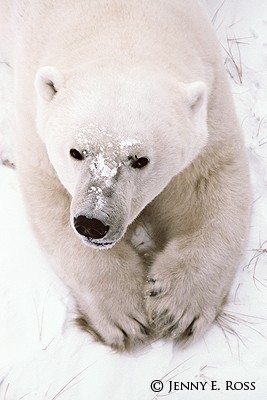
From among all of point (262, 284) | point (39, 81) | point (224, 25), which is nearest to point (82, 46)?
point (39, 81)

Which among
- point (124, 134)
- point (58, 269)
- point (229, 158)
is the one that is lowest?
point (58, 269)

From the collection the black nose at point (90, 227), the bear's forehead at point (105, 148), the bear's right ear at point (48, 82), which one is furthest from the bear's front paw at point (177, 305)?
the bear's right ear at point (48, 82)

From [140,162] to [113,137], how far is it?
164 millimetres

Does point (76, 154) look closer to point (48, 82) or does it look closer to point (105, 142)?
point (105, 142)

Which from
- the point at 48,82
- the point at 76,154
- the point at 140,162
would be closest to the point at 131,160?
the point at 140,162

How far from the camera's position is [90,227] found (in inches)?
105

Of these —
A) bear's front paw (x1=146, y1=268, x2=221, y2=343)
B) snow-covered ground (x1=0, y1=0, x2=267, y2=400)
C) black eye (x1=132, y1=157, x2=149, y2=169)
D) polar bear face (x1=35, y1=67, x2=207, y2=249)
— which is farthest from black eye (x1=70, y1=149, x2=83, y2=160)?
snow-covered ground (x1=0, y1=0, x2=267, y2=400)

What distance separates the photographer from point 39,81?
2.94 m

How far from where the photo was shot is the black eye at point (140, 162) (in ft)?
9.08

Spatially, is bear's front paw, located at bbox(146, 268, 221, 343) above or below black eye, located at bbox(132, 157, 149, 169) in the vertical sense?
below

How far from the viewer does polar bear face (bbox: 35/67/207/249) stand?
2691mm

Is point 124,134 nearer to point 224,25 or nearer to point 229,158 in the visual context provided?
point 229,158

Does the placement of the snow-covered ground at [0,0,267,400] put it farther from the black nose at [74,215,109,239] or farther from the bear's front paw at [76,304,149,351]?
the black nose at [74,215,109,239]

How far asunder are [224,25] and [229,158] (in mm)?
1562
